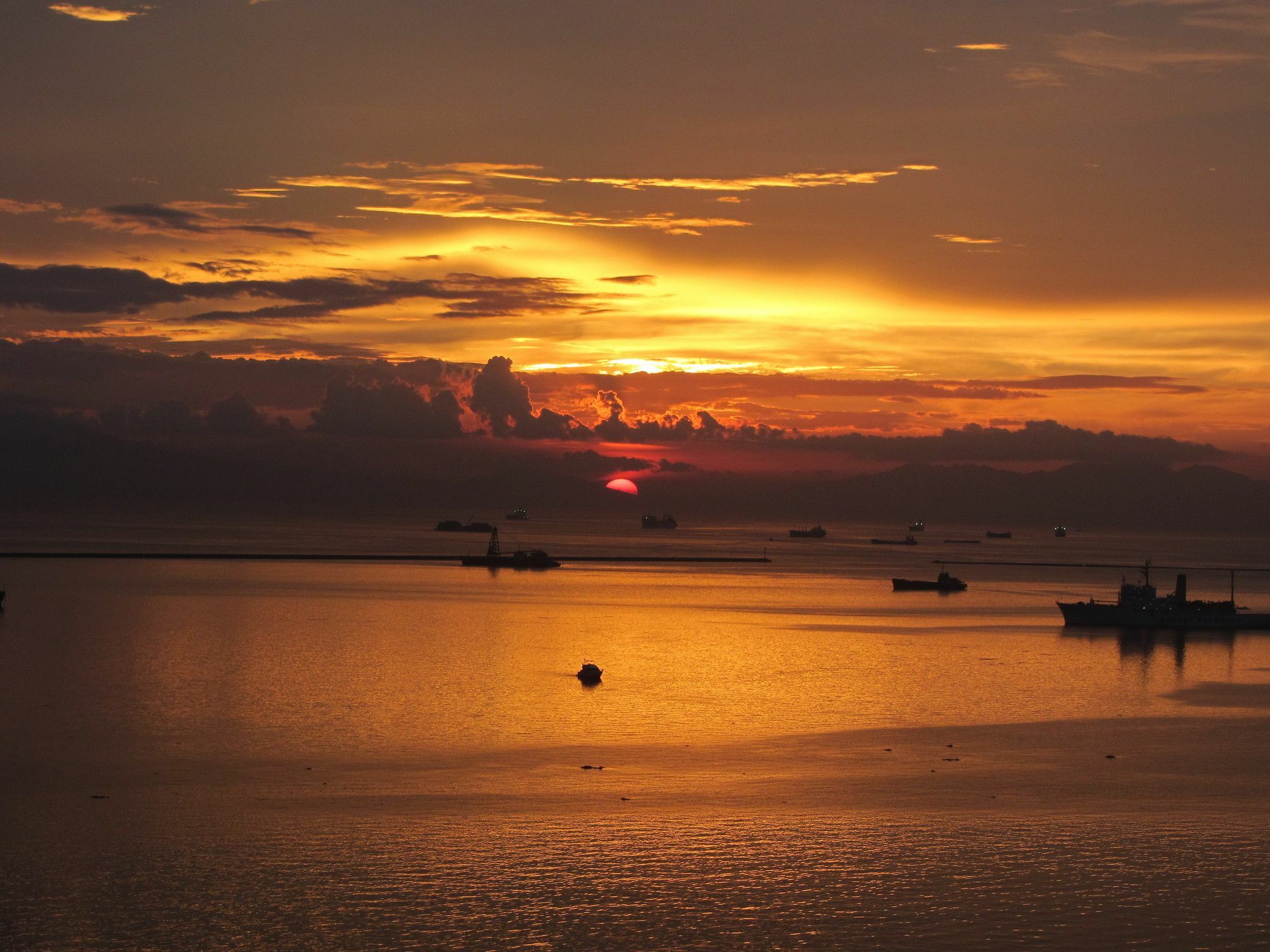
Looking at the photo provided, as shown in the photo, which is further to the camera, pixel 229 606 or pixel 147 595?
pixel 147 595

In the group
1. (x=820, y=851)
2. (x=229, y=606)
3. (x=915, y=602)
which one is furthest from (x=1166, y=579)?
(x=820, y=851)

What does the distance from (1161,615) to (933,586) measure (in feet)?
140

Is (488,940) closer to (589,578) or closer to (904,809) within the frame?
(904,809)

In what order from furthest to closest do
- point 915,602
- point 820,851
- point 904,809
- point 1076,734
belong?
point 915,602 → point 1076,734 → point 904,809 → point 820,851

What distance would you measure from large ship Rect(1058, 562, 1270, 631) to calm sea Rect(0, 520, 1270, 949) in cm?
1577

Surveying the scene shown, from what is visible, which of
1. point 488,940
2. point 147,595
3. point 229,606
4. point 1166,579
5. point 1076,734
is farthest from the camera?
point 1166,579

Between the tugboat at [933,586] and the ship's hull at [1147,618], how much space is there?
126 ft

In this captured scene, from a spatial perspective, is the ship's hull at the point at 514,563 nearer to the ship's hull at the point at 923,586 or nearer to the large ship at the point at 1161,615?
the ship's hull at the point at 923,586

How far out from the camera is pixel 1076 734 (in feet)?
170

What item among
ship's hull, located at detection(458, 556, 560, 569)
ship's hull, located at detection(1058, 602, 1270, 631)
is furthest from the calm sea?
ship's hull, located at detection(458, 556, 560, 569)

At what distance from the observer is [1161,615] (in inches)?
4031

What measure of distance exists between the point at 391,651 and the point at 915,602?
65408 mm

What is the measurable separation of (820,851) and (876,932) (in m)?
5.38

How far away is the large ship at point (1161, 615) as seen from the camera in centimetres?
10175
